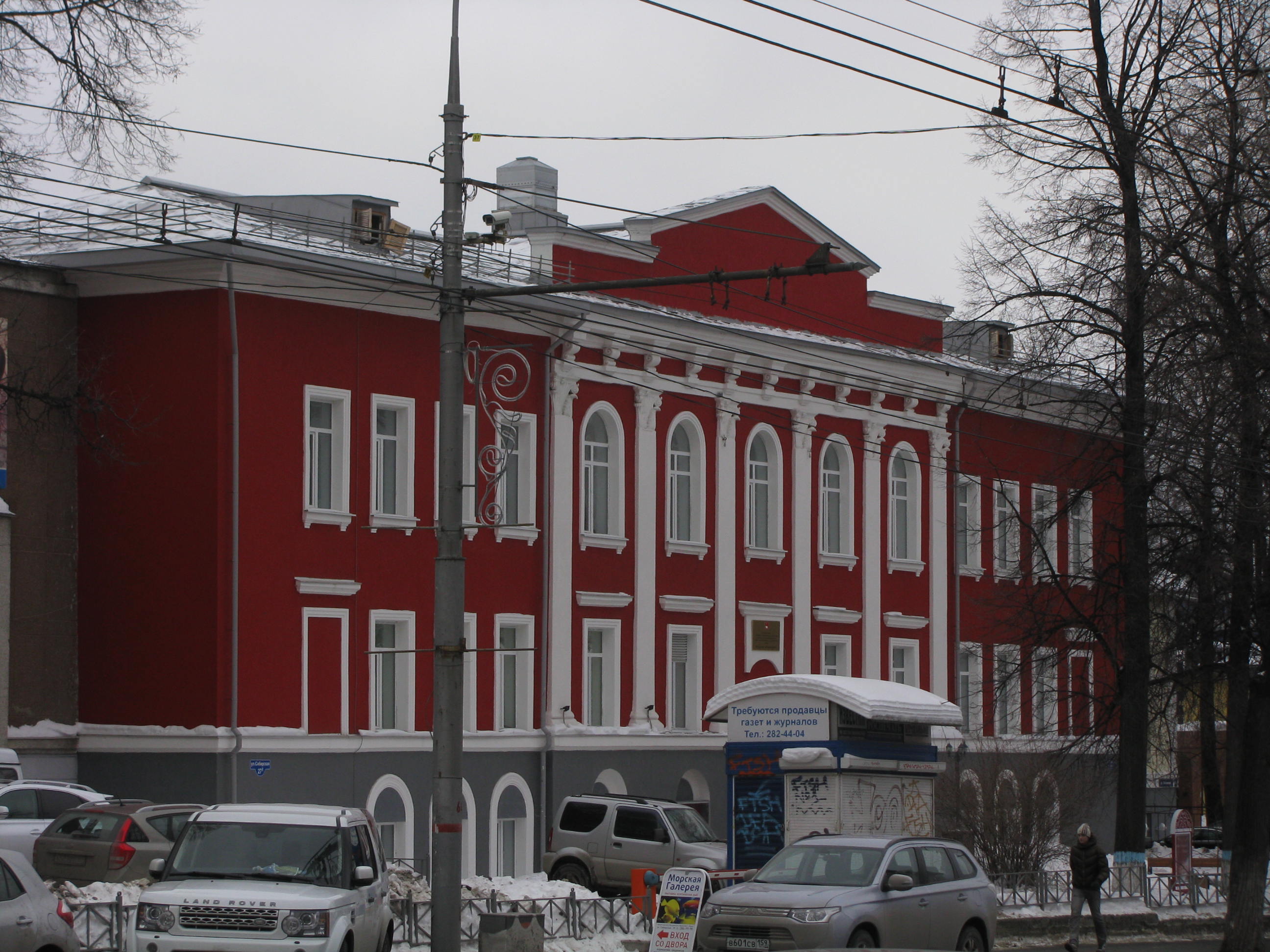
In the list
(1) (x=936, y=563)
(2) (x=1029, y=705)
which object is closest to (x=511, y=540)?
(1) (x=936, y=563)

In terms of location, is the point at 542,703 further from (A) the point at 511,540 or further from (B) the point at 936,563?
(B) the point at 936,563

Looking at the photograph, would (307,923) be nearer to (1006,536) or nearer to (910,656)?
(910,656)

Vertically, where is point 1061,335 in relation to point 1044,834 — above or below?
above

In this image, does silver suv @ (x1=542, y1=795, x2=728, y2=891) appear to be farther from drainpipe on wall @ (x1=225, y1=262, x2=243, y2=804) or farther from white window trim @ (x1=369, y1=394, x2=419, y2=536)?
white window trim @ (x1=369, y1=394, x2=419, y2=536)

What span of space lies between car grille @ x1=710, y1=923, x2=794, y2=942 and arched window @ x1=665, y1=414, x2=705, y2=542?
20323 millimetres

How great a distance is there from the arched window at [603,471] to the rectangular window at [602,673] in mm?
1961

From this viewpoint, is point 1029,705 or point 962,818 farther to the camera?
point 1029,705

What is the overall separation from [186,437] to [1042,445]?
24871mm

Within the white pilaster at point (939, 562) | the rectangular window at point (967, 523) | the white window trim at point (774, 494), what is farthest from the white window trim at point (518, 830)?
the rectangular window at point (967, 523)

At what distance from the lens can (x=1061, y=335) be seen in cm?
3269

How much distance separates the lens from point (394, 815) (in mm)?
33531

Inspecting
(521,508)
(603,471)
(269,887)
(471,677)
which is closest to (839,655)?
(603,471)

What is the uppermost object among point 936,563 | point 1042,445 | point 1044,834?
point 1042,445

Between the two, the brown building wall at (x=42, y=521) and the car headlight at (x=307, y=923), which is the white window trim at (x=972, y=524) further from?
the car headlight at (x=307, y=923)
